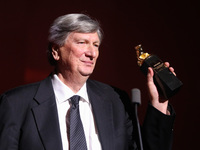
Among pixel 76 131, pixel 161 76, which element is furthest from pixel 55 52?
pixel 161 76

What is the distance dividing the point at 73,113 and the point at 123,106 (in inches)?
11.4

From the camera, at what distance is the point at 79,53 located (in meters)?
1.47

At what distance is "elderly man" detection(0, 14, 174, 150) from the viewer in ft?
4.47

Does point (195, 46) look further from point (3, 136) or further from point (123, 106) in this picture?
point (3, 136)

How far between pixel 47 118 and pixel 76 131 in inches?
5.1

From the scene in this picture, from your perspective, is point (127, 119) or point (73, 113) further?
point (127, 119)

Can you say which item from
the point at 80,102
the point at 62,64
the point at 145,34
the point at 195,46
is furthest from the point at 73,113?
the point at 195,46

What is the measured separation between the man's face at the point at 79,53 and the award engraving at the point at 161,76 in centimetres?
21

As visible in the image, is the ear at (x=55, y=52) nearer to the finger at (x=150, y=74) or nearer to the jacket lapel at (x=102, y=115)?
the jacket lapel at (x=102, y=115)

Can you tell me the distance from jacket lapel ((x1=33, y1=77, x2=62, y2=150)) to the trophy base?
0.42 metres

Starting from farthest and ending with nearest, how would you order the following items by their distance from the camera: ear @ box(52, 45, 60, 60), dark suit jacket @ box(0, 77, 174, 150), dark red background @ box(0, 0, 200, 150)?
dark red background @ box(0, 0, 200, 150)
ear @ box(52, 45, 60, 60)
dark suit jacket @ box(0, 77, 174, 150)

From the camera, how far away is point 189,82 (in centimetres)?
213

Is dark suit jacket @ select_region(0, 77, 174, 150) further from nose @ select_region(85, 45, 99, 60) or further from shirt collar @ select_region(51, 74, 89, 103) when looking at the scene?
nose @ select_region(85, 45, 99, 60)

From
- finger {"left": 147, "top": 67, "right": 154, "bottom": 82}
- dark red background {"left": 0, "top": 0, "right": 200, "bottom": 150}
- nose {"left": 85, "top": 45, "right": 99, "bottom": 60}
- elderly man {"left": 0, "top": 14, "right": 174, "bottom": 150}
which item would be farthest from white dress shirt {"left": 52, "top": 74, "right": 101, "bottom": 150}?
dark red background {"left": 0, "top": 0, "right": 200, "bottom": 150}
